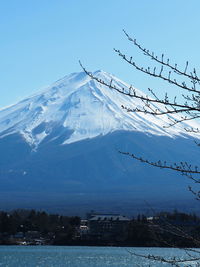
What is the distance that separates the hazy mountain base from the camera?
13550 cm

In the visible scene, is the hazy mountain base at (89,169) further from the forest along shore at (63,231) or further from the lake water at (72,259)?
the lake water at (72,259)

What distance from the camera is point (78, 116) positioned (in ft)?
607

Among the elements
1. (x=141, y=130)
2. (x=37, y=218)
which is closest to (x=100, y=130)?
(x=141, y=130)

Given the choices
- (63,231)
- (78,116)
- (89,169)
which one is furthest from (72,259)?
(78,116)

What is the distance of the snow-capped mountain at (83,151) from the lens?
138000mm

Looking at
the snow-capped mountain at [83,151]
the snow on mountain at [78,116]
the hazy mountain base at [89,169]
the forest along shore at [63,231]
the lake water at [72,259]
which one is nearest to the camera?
the lake water at [72,259]

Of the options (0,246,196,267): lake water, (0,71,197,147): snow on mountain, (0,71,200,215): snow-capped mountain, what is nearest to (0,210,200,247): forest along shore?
(0,246,196,267): lake water

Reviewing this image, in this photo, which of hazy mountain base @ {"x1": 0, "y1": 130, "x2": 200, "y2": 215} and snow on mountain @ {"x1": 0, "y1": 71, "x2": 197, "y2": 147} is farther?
snow on mountain @ {"x1": 0, "y1": 71, "x2": 197, "y2": 147}

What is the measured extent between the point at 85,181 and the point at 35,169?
9538 mm

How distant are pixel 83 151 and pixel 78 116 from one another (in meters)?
A: 21.3

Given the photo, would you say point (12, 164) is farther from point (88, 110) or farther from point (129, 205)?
point (129, 205)

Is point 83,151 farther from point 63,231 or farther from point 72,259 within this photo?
point 72,259

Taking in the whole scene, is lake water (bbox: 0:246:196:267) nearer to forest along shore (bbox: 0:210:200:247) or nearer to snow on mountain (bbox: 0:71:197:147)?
forest along shore (bbox: 0:210:200:247)

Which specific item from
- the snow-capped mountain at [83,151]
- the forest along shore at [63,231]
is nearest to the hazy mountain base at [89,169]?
the snow-capped mountain at [83,151]
